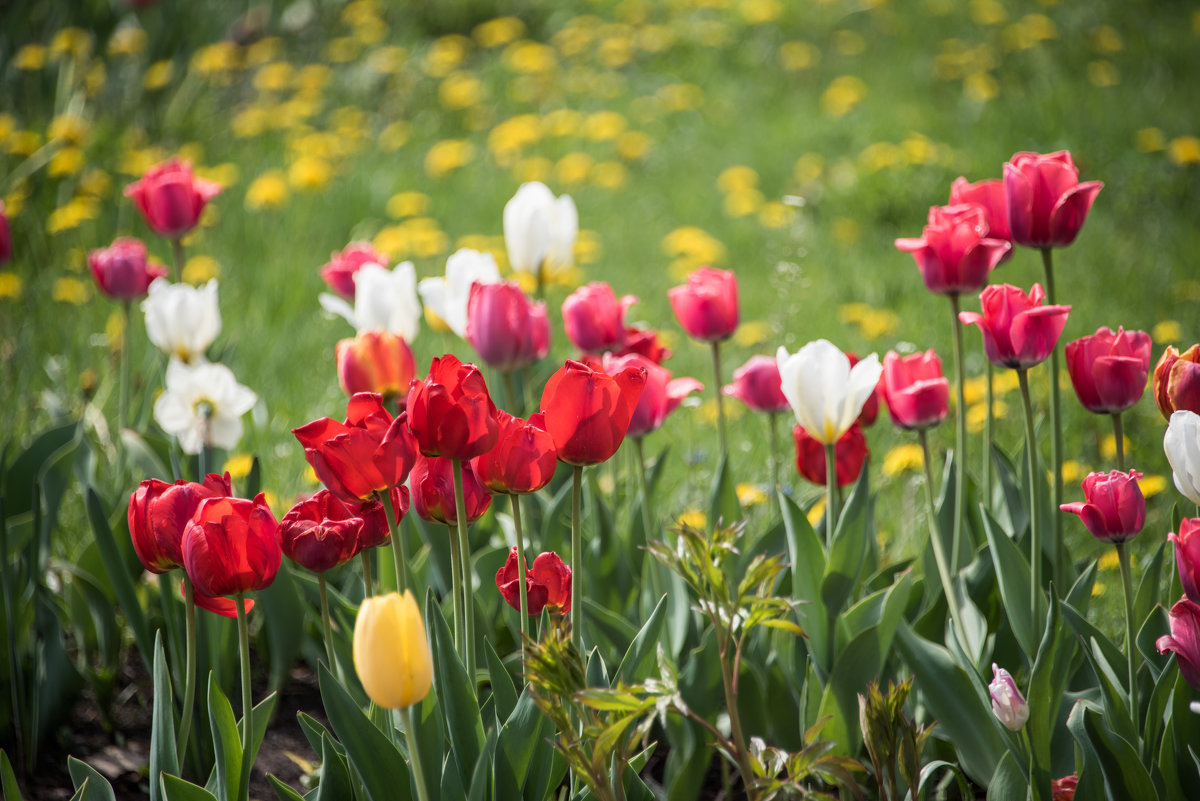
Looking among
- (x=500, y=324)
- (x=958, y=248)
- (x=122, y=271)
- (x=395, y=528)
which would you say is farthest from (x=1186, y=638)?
(x=122, y=271)

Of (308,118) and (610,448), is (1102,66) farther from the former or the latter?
(610,448)

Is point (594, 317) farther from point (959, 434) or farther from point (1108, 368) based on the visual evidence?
point (1108, 368)

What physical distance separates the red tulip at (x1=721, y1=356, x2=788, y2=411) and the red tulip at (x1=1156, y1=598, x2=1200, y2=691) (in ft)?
2.07

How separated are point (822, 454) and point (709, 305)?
270 mm

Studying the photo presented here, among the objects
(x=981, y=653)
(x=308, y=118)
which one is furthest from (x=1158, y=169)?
(x=308, y=118)

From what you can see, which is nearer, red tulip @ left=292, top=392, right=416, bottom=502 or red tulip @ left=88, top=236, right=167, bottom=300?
red tulip @ left=292, top=392, right=416, bottom=502

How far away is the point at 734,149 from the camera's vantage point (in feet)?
14.9

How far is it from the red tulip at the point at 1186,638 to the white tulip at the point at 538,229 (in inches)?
43.6

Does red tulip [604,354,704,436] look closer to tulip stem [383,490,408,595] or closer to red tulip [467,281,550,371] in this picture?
red tulip [467,281,550,371]

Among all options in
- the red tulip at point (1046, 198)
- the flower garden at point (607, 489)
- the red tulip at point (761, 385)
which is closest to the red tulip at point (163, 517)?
the flower garden at point (607, 489)

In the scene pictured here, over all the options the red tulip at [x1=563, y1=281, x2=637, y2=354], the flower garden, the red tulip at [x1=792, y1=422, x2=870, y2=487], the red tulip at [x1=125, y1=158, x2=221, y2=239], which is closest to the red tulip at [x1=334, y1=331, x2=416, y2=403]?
the flower garden

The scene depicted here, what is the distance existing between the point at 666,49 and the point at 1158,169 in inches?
106

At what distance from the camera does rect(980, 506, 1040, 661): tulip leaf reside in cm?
123

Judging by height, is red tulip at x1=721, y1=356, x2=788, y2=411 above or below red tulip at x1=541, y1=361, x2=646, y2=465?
below
